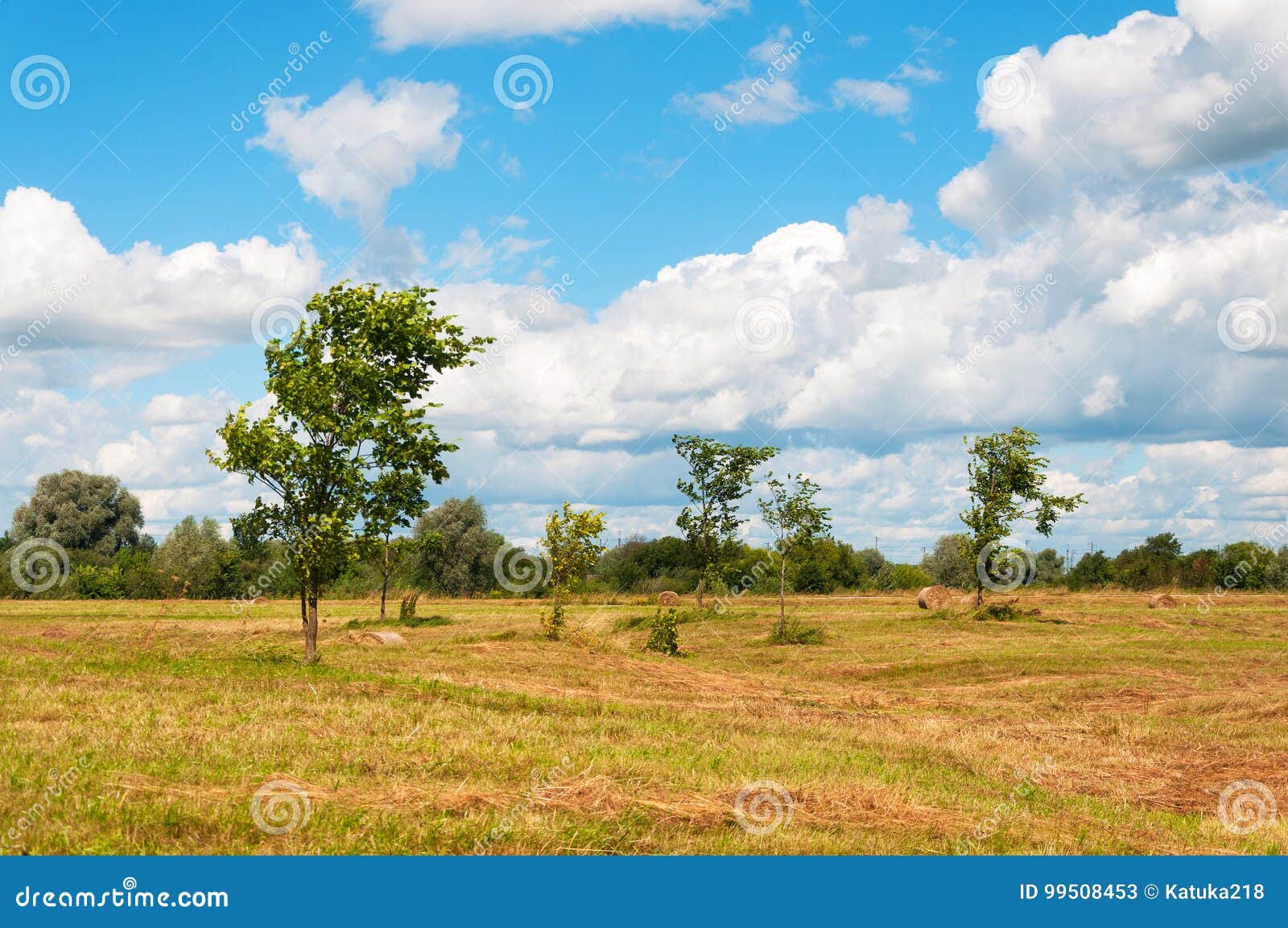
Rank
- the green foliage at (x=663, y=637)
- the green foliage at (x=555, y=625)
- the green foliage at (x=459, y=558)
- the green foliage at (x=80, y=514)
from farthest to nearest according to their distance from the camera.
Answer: the green foliage at (x=80, y=514) < the green foliage at (x=459, y=558) < the green foliage at (x=555, y=625) < the green foliage at (x=663, y=637)

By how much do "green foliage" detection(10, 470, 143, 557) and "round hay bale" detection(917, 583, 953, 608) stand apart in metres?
80.1

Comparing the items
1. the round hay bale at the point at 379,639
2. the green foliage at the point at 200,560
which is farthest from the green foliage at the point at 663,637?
the green foliage at the point at 200,560

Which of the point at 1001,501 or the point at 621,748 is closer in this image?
the point at 621,748

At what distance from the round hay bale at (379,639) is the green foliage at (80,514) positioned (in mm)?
77082

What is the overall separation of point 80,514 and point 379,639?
8021 centimetres

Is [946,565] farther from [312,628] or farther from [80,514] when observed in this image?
[312,628]

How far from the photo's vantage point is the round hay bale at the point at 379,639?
105 feet

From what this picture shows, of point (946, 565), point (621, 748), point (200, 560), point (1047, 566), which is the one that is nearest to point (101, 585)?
point (200, 560)

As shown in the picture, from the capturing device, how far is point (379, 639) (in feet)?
106

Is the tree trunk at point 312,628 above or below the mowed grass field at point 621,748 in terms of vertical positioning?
above

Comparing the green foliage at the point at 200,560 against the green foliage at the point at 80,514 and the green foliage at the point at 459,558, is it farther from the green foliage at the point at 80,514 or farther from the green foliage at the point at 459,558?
the green foliage at the point at 459,558

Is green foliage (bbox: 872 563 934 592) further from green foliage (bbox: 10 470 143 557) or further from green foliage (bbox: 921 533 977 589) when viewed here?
green foliage (bbox: 10 470 143 557)

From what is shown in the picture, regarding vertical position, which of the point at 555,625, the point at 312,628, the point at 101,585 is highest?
the point at 312,628

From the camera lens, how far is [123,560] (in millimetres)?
87625
